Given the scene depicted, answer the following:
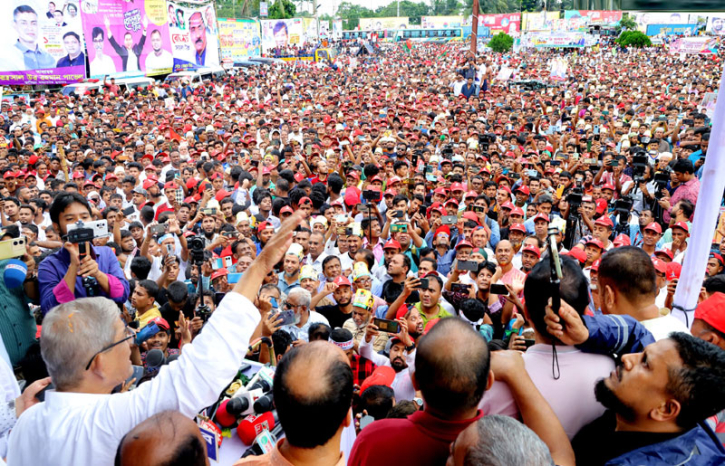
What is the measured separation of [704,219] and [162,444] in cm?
274

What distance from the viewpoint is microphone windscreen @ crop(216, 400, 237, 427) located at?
2549 mm

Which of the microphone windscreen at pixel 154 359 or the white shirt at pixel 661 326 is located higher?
the white shirt at pixel 661 326

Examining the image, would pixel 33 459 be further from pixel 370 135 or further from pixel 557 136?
pixel 557 136

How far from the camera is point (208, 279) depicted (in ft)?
18.2

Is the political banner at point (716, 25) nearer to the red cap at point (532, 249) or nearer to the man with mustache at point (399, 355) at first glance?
the red cap at point (532, 249)

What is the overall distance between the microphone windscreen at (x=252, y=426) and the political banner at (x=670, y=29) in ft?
187

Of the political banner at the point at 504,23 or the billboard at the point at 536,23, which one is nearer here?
the billboard at the point at 536,23

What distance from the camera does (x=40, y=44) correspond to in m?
19.9

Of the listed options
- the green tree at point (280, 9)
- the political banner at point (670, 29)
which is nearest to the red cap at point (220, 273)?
the green tree at point (280, 9)

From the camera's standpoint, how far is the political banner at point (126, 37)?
71.0ft

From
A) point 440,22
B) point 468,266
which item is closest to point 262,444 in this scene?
point 468,266

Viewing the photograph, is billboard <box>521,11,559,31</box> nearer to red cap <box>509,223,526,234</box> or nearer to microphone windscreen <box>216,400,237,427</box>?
red cap <box>509,223,526,234</box>

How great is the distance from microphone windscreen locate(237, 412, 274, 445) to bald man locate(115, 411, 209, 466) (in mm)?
1092

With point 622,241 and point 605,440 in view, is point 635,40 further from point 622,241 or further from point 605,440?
point 605,440
